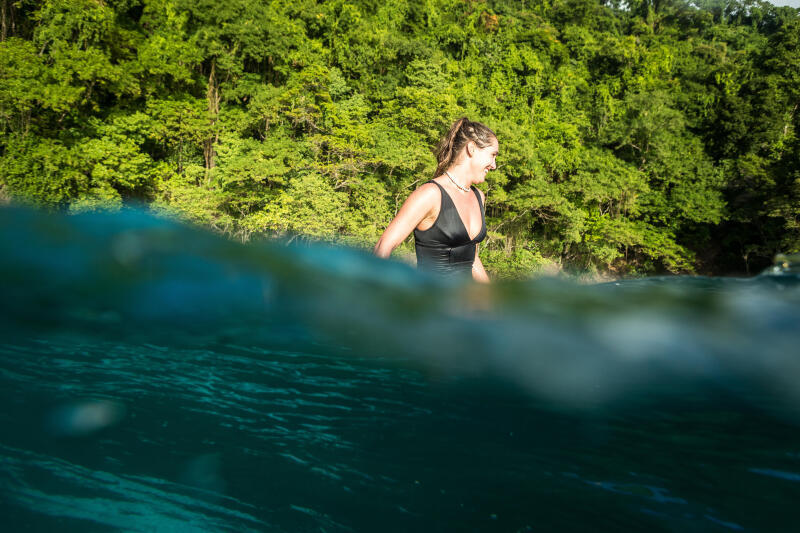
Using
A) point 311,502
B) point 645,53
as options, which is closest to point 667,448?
point 311,502

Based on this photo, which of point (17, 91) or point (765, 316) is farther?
point (17, 91)

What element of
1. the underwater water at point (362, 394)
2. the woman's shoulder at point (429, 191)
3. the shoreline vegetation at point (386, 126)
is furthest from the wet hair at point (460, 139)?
the shoreline vegetation at point (386, 126)

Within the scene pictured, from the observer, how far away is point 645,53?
37.1m

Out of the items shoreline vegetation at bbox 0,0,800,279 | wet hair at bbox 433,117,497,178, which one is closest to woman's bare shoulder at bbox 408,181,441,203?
wet hair at bbox 433,117,497,178

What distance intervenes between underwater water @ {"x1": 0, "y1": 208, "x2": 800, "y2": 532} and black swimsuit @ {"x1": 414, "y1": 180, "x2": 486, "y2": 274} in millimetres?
129

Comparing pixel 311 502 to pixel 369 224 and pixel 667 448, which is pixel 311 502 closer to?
pixel 667 448

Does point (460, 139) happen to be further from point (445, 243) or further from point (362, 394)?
point (362, 394)

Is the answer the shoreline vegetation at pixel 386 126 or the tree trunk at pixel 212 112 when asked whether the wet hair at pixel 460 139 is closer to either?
the shoreline vegetation at pixel 386 126

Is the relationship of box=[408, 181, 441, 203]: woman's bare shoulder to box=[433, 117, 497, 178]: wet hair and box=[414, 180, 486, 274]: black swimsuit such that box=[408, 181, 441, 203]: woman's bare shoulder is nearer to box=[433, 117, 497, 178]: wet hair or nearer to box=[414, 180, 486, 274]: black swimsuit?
box=[414, 180, 486, 274]: black swimsuit

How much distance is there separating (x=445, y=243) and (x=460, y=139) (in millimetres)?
665

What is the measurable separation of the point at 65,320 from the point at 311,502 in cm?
186

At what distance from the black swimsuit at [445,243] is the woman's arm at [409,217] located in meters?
0.07

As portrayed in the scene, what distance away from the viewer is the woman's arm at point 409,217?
279 cm

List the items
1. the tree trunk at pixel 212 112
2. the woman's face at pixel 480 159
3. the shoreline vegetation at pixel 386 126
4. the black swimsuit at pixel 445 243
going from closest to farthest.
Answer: the black swimsuit at pixel 445 243 → the woman's face at pixel 480 159 → the shoreline vegetation at pixel 386 126 → the tree trunk at pixel 212 112
